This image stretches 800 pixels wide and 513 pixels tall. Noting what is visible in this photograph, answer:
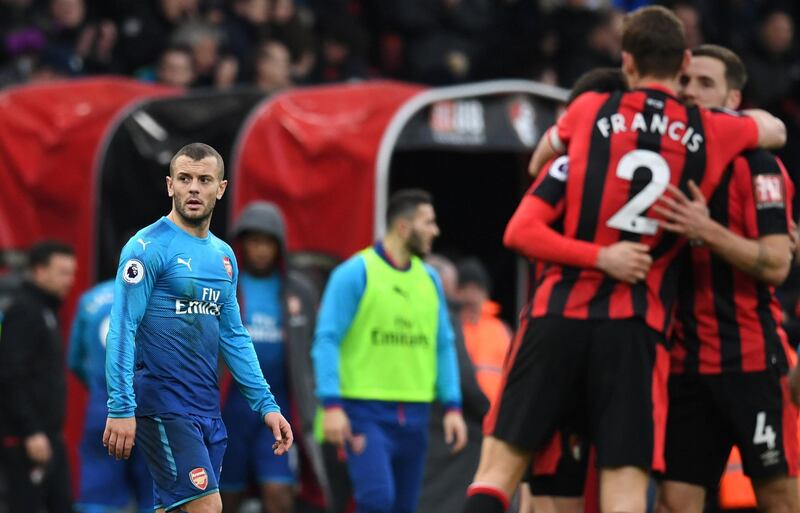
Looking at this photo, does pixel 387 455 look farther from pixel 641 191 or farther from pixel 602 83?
pixel 641 191

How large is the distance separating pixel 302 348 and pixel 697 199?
5063mm

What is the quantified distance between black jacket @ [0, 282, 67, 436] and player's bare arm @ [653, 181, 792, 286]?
5718 mm

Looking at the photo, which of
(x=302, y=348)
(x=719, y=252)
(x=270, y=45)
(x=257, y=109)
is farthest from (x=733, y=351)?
(x=270, y=45)

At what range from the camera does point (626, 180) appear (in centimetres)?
578

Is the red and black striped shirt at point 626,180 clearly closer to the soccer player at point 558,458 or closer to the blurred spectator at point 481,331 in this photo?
the soccer player at point 558,458

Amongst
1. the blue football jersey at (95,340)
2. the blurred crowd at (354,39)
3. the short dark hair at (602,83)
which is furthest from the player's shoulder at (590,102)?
the blurred crowd at (354,39)

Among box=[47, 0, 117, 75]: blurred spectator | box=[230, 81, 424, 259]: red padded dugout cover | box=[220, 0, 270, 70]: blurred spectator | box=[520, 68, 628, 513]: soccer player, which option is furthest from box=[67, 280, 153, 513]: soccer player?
box=[220, 0, 270, 70]: blurred spectator

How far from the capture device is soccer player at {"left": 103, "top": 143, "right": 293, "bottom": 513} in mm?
5152

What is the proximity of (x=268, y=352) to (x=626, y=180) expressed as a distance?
4951mm

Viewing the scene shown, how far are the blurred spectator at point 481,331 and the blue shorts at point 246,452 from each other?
173 cm

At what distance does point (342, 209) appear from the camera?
487 inches

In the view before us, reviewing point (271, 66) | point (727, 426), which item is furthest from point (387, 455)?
point (271, 66)

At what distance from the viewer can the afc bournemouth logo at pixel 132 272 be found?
5.12 m

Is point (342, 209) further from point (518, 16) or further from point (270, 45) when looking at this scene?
point (518, 16)
